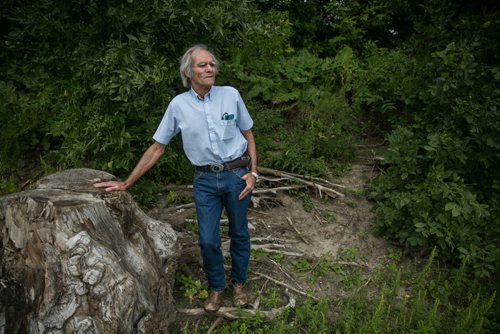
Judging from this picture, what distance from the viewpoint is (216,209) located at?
3.67 m

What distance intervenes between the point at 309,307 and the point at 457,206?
1843 millimetres

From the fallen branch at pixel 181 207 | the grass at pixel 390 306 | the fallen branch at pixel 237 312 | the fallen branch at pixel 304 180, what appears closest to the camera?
the grass at pixel 390 306

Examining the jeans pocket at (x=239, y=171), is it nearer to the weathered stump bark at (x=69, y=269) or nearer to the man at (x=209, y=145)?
the man at (x=209, y=145)

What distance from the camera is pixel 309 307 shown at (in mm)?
3926

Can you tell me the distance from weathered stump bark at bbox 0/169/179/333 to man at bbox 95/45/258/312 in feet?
1.45

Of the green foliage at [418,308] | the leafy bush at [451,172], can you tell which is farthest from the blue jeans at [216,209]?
the leafy bush at [451,172]

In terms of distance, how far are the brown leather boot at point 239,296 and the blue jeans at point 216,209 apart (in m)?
0.24

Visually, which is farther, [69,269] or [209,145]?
[209,145]

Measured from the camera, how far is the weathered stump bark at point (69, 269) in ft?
9.17

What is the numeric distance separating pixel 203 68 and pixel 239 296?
195 centimetres

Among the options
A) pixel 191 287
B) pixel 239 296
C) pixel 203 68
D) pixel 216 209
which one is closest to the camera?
pixel 203 68

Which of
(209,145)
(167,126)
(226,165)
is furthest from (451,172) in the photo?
(167,126)

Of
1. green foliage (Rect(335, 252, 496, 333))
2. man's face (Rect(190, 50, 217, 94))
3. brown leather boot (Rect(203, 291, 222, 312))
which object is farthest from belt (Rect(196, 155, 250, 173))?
green foliage (Rect(335, 252, 496, 333))

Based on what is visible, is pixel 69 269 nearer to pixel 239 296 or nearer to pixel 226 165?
pixel 226 165
